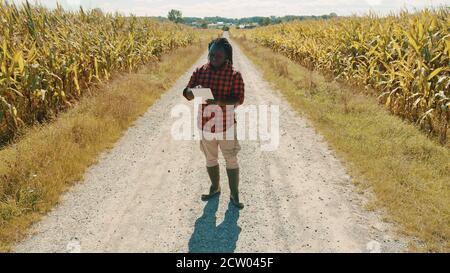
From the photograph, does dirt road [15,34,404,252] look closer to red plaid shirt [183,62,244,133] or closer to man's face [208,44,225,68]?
red plaid shirt [183,62,244,133]

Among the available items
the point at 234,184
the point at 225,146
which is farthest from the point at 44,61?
the point at 234,184

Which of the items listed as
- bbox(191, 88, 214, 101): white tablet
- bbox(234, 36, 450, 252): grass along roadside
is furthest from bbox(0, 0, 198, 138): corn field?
bbox(234, 36, 450, 252): grass along roadside

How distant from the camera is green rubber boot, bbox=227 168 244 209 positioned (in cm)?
428

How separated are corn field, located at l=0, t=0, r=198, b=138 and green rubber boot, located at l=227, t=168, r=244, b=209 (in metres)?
4.43

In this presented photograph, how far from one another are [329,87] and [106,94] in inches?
278

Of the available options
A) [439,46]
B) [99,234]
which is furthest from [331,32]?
[99,234]

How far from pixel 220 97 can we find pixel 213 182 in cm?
130

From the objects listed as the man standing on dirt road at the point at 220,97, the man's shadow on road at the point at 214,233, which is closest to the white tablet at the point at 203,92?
the man standing on dirt road at the point at 220,97

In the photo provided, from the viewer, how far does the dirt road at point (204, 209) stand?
356 cm

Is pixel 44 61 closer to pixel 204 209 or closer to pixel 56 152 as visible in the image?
pixel 56 152

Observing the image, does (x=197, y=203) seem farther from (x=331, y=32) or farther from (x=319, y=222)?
(x=331, y=32)

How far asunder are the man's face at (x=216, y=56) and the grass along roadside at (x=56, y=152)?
2817 mm

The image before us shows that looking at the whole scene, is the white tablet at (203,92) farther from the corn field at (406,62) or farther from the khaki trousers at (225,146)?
the corn field at (406,62)

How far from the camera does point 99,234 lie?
3715 millimetres
